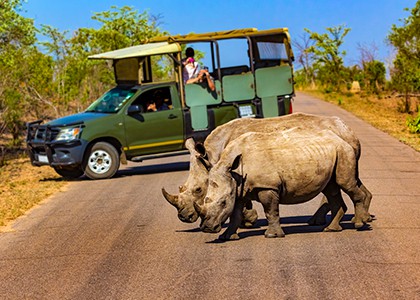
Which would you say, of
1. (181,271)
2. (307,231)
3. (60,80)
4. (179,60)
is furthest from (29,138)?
(60,80)

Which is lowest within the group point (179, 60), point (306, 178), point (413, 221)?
point (413, 221)

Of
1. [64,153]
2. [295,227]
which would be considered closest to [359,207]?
[295,227]

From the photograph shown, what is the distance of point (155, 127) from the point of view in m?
18.5

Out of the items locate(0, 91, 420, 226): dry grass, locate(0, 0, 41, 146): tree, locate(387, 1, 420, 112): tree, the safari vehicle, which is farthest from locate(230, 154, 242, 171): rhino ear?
locate(387, 1, 420, 112): tree

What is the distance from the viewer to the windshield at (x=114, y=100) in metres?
18.6

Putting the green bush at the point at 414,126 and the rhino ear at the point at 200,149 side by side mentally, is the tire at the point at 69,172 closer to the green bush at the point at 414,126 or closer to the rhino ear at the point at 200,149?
the rhino ear at the point at 200,149

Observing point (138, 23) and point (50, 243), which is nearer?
point (50, 243)

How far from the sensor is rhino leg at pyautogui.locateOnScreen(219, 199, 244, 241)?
1002 cm

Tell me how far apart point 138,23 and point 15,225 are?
973 inches

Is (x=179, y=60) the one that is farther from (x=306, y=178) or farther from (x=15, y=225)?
(x=306, y=178)

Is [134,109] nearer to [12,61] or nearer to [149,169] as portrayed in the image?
[149,169]

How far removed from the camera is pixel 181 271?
862 centimetres

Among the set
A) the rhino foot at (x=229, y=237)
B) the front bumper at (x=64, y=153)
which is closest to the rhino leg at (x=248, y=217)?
the rhino foot at (x=229, y=237)

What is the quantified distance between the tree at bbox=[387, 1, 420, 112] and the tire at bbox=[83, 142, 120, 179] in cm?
1827
